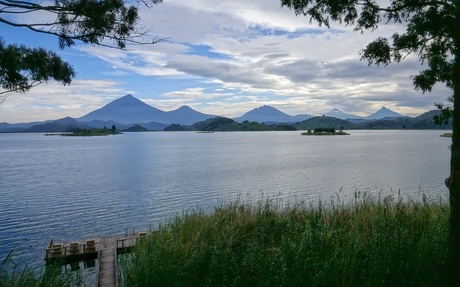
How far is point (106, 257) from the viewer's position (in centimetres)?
2086

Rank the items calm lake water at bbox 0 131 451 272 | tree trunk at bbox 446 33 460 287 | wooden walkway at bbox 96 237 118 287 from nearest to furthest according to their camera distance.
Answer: tree trunk at bbox 446 33 460 287
wooden walkway at bbox 96 237 118 287
calm lake water at bbox 0 131 451 272

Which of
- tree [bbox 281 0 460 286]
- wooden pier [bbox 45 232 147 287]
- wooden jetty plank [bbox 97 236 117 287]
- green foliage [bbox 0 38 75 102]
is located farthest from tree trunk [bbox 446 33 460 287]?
wooden pier [bbox 45 232 147 287]

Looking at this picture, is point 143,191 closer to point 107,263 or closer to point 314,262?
point 107,263

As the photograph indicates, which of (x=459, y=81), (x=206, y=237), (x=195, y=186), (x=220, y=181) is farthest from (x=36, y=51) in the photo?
(x=220, y=181)

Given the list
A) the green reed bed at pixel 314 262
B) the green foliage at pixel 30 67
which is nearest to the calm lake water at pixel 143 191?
the green reed bed at pixel 314 262

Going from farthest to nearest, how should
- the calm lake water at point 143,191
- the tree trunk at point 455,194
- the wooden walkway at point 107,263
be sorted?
the calm lake water at point 143,191 → the wooden walkway at point 107,263 → the tree trunk at point 455,194

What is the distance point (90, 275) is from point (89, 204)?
70.6 feet

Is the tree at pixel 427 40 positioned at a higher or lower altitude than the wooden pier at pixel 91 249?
higher

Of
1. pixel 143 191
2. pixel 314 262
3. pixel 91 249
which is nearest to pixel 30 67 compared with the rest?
pixel 314 262

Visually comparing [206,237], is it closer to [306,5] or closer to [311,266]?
[311,266]

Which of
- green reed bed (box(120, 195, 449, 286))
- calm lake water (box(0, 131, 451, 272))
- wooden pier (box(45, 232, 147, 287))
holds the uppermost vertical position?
green reed bed (box(120, 195, 449, 286))

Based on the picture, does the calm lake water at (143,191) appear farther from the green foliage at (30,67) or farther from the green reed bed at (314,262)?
the green foliage at (30,67)

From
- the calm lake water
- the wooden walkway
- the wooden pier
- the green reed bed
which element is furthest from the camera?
the calm lake water

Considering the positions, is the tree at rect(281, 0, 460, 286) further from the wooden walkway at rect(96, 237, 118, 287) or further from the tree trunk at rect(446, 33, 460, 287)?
the wooden walkway at rect(96, 237, 118, 287)
